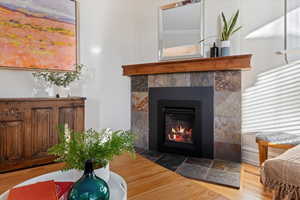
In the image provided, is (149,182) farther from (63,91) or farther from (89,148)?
(63,91)

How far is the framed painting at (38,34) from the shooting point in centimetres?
218

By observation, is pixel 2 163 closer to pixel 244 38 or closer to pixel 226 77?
pixel 226 77

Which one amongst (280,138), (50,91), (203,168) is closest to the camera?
(280,138)

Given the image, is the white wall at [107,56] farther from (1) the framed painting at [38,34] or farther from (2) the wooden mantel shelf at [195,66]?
(2) the wooden mantel shelf at [195,66]

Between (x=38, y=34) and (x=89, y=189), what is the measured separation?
232 centimetres

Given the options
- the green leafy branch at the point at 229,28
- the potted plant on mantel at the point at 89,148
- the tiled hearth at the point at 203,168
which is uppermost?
the green leafy branch at the point at 229,28

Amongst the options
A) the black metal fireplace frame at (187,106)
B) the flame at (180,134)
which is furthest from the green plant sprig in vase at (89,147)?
the flame at (180,134)

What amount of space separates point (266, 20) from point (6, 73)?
304 centimetres

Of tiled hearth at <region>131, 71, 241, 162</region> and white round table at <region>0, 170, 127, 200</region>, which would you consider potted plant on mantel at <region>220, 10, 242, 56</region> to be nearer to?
tiled hearth at <region>131, 71, 241, 162</region>

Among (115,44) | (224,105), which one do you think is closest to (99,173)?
(224,105)

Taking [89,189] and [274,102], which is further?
[274,102]

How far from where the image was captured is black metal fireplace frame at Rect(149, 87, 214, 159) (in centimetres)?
251

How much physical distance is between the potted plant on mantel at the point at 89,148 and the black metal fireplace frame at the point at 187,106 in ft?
5.98

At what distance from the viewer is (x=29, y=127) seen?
6.86ft
